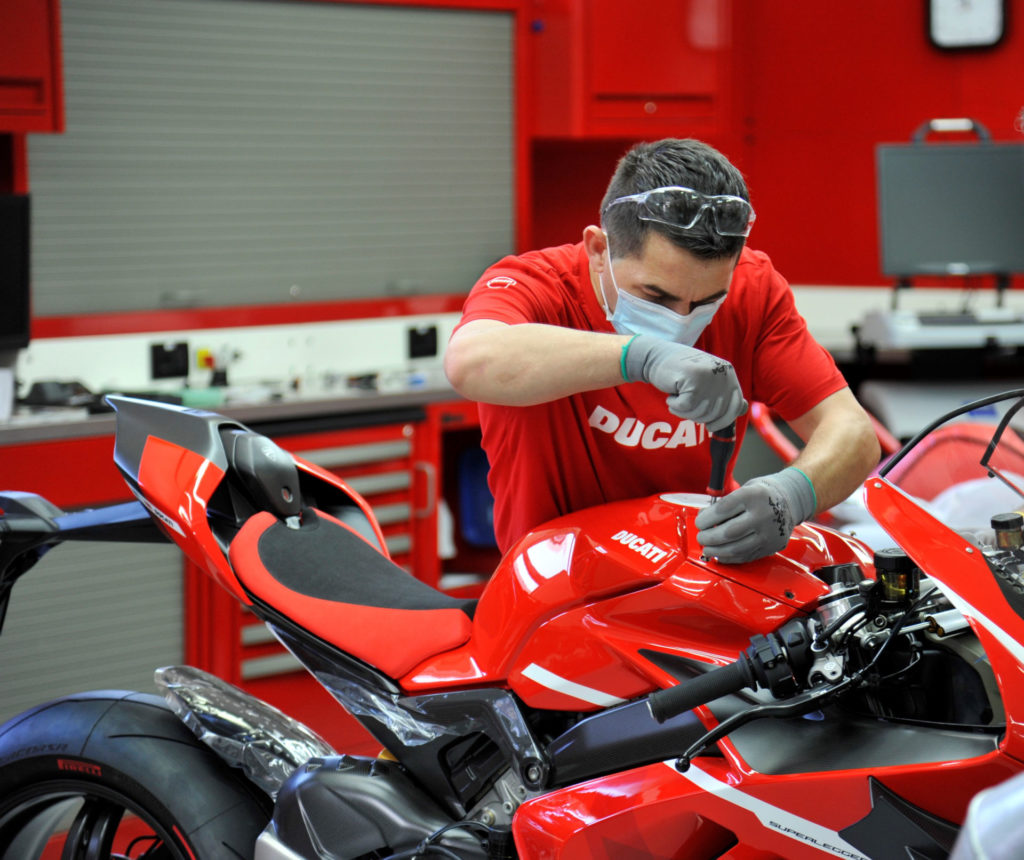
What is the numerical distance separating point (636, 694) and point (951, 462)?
0.72 meters

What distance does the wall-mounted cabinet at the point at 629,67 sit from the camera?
4414mm

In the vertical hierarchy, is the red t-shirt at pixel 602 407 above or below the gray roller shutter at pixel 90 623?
above

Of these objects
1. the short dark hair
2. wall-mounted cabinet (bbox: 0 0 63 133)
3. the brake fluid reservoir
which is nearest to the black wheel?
the short dark hair

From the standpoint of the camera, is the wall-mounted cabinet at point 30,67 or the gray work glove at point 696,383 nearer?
the gray work glove at point 696,383

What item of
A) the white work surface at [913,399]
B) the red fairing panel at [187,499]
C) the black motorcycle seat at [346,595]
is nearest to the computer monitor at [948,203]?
the white work surface at [913,399]

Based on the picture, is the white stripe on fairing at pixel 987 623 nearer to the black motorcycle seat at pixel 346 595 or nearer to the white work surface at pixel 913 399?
the black motorcycle seat at pixel 346 595

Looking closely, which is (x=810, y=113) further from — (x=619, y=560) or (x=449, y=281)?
(x=619, y=560)

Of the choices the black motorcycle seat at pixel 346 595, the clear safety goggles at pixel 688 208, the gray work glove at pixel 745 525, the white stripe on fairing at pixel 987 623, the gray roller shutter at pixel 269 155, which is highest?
the gray roller shutter at pixel 269 155

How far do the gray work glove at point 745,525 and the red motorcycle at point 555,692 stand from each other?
3cm

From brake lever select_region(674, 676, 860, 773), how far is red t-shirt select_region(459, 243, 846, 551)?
1.58 ft

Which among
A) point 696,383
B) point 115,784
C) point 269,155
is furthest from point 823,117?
point 115,784

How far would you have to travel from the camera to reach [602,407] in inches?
66.0

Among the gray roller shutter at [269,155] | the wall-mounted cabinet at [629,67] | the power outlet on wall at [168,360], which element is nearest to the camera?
the gray roller shutter at [269,155]

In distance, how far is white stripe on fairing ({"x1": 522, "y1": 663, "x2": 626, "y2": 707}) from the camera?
1410 mm
